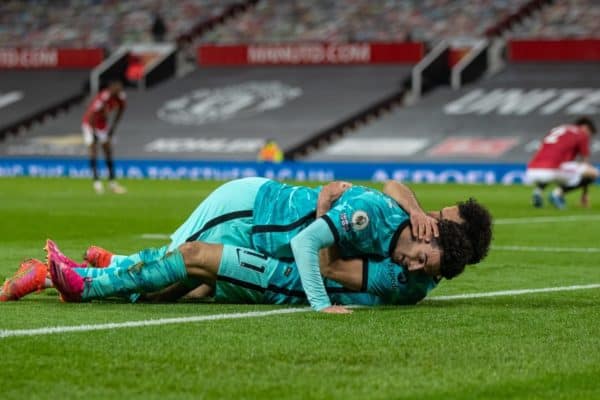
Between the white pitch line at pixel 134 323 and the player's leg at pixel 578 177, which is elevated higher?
the white pitch line at pixel 134 323

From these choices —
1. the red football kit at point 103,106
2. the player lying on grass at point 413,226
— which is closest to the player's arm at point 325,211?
the player lying on grass at point 413,226

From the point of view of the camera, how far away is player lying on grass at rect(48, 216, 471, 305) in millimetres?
7965

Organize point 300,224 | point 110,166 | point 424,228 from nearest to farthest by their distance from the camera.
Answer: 1. point 424,228
2. point 300,224
3. point 110,166

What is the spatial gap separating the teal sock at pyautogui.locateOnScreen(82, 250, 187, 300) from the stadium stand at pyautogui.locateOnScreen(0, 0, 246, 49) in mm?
43941

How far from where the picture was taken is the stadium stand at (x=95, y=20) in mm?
52406

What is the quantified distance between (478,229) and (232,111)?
39.3 metres

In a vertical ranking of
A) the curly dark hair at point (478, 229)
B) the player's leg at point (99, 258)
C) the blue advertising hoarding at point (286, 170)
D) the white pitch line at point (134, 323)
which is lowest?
the blue advertising hoarding at point (286, 170)

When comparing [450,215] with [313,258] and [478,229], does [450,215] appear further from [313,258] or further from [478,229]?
[313,258]

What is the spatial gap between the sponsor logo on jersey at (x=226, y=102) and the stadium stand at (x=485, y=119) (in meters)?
4.50

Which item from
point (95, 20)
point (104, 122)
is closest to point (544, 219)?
point (104, 122)

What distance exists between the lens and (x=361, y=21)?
4869cm

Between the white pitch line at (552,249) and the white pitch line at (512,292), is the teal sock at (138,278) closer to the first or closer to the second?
the white pitch line at (512,292)

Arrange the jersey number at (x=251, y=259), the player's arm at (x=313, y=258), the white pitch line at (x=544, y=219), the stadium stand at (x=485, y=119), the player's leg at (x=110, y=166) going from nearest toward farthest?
the player's arm at (x=313, y=258) < the jersey number at (x=251, y=259) < the white pitch line at (x=544, y=219) < the player's leg at (x=110, y=166) < the stadium stand at (x=485, y=119)

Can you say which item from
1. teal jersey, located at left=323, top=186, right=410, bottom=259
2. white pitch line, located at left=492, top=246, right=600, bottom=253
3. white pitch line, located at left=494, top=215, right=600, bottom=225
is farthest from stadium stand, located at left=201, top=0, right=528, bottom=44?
teal jersey, located at left=323, top=186, right=410, bottom=259
